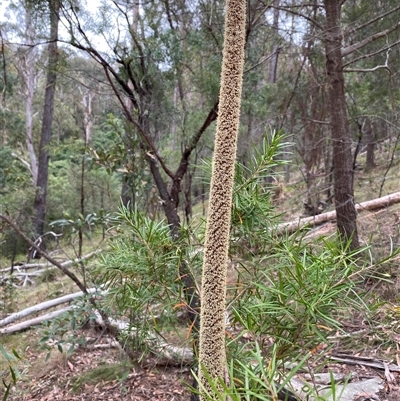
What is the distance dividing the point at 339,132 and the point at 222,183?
144 inches

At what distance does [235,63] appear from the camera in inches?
32.3

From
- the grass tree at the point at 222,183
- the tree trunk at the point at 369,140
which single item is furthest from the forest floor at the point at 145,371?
the tree trunk at the point at 369,140

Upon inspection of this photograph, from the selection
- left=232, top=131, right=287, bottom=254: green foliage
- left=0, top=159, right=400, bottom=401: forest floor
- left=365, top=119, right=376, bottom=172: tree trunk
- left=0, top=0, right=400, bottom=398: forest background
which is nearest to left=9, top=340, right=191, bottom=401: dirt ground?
left=0, top=159, right=400, bottom=401: forest floor

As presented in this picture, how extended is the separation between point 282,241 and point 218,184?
1.94 ft

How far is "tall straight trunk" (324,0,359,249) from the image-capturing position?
3938 mm

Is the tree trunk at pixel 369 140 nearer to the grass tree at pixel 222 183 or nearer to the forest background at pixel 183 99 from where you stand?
the forest background at pixel 183 99

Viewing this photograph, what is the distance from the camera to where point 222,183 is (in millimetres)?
819

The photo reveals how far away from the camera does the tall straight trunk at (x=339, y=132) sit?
3938 mm

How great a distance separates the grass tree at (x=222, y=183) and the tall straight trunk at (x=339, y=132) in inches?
131

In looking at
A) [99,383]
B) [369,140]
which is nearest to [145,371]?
[99,383]

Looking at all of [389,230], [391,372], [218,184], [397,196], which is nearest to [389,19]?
[397,196]

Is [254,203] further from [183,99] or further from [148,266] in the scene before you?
[183,99]

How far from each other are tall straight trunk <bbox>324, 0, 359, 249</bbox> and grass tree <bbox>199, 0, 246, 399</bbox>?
332 centimetres

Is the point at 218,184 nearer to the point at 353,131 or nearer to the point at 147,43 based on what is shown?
the point at 147,43
